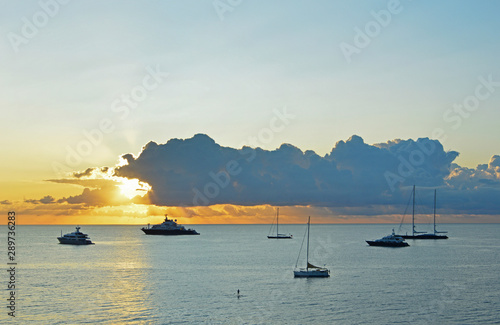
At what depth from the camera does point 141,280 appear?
116m

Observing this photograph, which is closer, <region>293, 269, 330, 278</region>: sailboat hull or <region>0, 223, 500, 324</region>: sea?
<region>0, 223, 500, 324</region>: sea

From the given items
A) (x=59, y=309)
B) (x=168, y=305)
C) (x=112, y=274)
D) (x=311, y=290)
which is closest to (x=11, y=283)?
(x=112, y=274)

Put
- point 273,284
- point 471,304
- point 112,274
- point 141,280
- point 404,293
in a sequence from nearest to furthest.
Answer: point 471,304 → point 404,293 → point 273,284 → point 141,280 → point 112,274

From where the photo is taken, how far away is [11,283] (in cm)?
10838

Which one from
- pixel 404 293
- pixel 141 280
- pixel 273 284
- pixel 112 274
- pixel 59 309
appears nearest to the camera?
pixel 59 309

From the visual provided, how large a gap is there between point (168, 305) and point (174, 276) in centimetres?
3804

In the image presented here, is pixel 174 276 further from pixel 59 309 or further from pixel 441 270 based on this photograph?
pixel 441 270

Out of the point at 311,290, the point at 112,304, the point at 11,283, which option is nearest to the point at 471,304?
the point at 311,290

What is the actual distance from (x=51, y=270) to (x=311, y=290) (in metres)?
71.0

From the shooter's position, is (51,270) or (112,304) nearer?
(112,304)

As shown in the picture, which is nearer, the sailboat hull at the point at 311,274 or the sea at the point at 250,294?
the sea at the point at 250,294

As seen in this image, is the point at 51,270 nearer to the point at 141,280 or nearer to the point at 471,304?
the point at 141,280

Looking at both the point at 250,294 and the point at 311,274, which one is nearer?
the point at 250,294

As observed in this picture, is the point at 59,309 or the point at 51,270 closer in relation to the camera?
the point at 59,309
